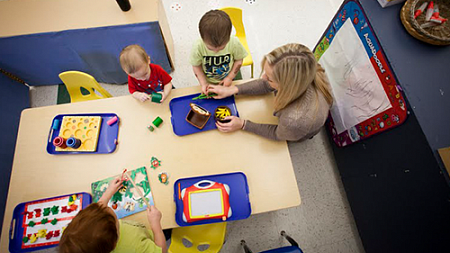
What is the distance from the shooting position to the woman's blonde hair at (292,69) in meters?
0.89

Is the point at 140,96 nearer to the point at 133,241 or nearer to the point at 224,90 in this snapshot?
the point at 224,90

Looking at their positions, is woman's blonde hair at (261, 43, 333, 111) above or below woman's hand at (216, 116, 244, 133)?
above

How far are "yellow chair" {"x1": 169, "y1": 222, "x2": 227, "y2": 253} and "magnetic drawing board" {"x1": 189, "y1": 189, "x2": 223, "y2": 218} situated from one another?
0.26 m

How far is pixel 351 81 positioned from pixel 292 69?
2.26ft

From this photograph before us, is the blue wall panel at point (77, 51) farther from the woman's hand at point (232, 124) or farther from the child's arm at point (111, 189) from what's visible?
the child's arm at point (111, 189)

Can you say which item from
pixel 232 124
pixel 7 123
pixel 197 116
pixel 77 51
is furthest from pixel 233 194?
pixel 7 123

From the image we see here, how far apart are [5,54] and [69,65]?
0.41 m

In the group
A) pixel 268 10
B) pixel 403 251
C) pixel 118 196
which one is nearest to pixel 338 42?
pixel 268 10

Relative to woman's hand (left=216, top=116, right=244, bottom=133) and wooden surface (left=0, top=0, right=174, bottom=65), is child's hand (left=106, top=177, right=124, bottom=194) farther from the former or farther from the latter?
wooden surface (left=0, top=0, right=174, bottom=65)

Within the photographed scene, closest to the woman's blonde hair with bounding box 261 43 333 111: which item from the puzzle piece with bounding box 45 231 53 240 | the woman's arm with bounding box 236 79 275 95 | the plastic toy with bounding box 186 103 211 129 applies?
the woman's arm with bounding box 236 79 275 95

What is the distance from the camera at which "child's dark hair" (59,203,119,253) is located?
2.48 feet

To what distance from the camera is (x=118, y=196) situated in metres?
1.06

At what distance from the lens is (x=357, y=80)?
129cm

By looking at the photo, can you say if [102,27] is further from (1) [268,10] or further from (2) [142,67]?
(1) [268,10]
